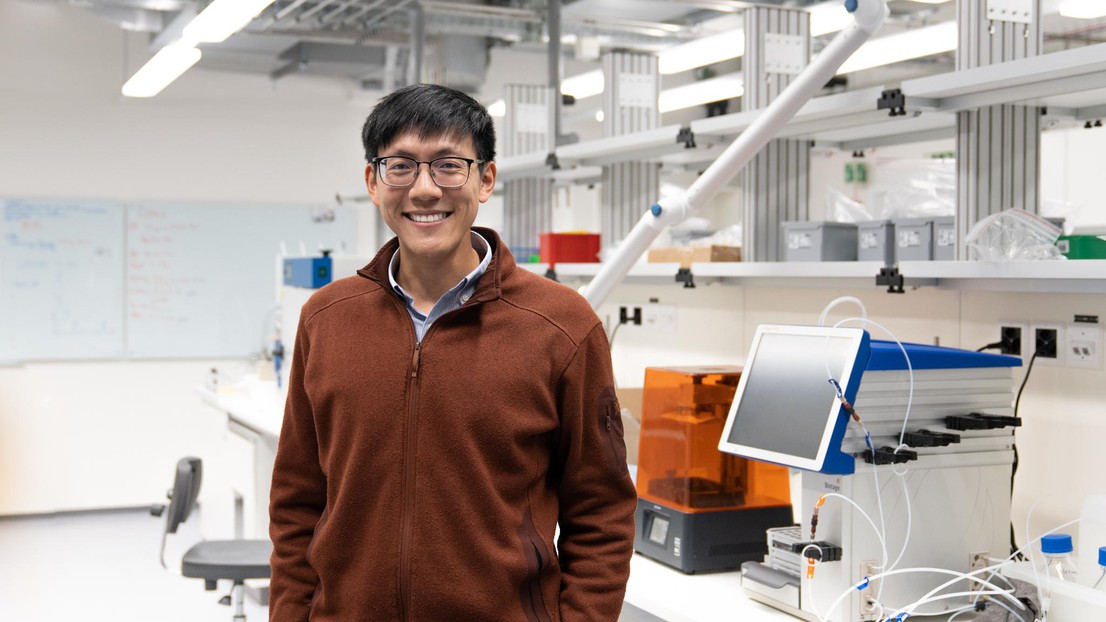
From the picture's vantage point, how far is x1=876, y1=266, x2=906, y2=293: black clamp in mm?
2204

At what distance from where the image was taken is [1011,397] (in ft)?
6.62

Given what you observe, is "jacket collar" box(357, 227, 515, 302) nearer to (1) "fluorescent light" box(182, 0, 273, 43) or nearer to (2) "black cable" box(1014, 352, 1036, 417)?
(2) "black cable" box(1014, 352, 1036, 417)

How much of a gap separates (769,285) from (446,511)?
1854mm

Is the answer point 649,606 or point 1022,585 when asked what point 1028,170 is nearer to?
point 1022,585

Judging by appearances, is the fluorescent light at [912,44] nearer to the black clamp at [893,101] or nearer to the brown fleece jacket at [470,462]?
the black clamp at [893,101]

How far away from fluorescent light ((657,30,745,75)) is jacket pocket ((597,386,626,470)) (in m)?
2.76

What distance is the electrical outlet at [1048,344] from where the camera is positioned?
84.7 inches

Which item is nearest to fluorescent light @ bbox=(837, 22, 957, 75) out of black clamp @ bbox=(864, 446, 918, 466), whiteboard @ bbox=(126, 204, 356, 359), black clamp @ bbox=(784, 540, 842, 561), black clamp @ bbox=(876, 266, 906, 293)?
Result: black clamp @ bbox=(876, 266, 906, 293)

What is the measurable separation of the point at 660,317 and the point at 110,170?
409 cm

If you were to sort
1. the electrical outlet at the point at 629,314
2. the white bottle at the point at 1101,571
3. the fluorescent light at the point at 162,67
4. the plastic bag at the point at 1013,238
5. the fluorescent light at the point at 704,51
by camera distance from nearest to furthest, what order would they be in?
the white bottle at the point at 1101,571 → the plastic bag at the point at 1013,238 → the electrical outlet at the point at 629,314 → the fluorescent light at the point at 704,51 → the fluorescent light at the point at 162,67

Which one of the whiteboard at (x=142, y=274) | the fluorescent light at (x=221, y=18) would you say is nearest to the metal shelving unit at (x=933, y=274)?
the fluorescent light at (x=221, y=18)

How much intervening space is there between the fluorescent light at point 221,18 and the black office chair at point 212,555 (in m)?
1.42

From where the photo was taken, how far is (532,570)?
135cm

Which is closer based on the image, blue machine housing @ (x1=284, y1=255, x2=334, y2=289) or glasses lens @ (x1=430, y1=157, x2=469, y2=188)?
glasses lens @ (x1=430, y1=157, x2=469, y2=188)
